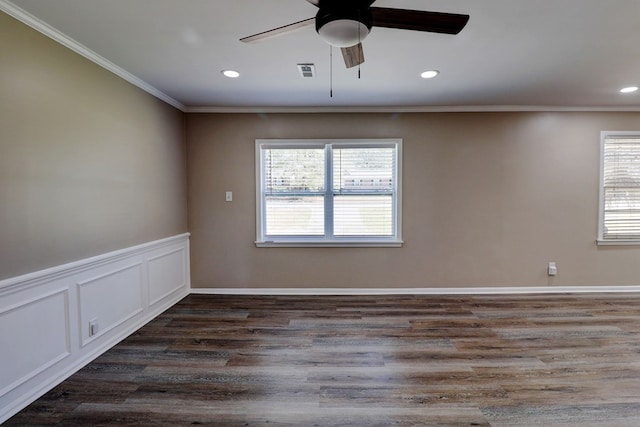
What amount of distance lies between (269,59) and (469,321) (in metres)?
3.21

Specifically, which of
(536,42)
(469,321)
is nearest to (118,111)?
(536,42)

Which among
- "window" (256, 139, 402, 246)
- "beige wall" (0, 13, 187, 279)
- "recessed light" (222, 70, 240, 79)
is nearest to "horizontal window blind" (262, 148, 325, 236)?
"window" (256, 139, 402, 246)

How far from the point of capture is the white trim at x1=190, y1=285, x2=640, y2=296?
13.3 feet

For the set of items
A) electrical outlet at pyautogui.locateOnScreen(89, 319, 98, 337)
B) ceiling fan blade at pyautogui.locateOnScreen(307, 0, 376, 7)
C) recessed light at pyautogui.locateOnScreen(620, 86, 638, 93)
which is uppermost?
recessed light at pyautogui.locateOnScreen(620, 86, 638, 93)

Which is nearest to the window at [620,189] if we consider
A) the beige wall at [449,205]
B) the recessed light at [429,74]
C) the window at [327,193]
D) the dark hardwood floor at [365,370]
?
the beige wall at [449,205]

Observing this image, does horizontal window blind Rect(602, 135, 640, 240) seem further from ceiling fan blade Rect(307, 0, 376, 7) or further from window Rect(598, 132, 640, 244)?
ceiling fan blade Rect(307, 0, 376, 7)

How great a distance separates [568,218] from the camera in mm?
4027

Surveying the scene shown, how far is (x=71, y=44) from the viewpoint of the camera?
226 cm

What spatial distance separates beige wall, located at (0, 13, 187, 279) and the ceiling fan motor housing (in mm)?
1931

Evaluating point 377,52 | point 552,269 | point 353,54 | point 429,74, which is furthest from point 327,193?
point 552,269

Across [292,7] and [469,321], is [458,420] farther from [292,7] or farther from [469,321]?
[292,7]

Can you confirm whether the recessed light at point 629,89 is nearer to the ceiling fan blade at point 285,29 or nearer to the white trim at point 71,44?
the ceiling fan blade at point 285,29

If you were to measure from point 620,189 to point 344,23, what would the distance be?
4.66 m

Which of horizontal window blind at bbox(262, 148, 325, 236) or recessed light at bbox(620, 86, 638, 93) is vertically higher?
recessed light at bbox(620, 86, 638, 93)
